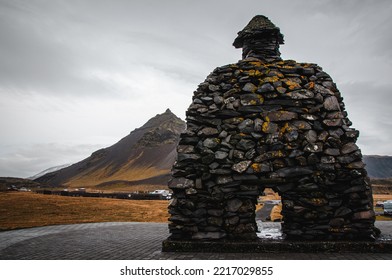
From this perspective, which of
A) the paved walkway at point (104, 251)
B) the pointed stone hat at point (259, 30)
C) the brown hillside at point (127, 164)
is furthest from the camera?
the brown hillside at point (127, 164)

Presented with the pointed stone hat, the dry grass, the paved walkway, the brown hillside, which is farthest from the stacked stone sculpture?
the brown hillside

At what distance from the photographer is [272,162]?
805 centimetres

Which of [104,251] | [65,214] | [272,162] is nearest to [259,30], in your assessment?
[272,162]

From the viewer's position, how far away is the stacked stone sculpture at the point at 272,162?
7.60m

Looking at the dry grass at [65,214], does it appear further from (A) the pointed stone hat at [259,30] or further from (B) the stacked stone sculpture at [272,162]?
(A) the pointed stone hat at [259,30]

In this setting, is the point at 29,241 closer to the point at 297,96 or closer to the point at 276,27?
the point at 297,96

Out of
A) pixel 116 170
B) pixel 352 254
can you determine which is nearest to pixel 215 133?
pixel 352 254

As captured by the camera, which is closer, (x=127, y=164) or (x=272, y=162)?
(x=272, y=162)

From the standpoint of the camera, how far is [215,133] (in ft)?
28.1

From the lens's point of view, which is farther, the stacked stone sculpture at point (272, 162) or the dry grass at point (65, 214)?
the dry grass at point (65, 214)

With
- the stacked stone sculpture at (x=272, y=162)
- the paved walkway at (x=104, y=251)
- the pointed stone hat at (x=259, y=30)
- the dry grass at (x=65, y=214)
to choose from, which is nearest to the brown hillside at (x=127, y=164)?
the dry grass at (x=65, y=214)

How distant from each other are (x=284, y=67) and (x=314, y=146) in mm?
3078

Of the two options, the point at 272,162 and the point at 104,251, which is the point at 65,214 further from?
the point at 272,162

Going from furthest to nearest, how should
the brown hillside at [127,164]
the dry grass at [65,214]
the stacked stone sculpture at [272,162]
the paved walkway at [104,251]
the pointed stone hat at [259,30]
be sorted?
1. the brown hillside at [127,164]
2. the dry grass at [65,214]
3. the pointed stone hat at [259,30]
4. the stacked stone sculpture at [272,162]
5. the paved walkway at [104,251]
